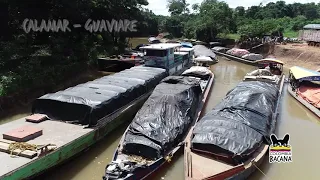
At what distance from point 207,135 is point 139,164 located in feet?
7.17

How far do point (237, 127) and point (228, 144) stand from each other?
0.95 meters

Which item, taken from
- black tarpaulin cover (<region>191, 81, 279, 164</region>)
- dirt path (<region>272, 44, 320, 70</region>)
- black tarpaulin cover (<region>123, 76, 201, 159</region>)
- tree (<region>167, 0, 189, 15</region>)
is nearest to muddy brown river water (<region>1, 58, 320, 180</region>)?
black tarpaulin cover (<region>123, 76, 201, 159</region>)

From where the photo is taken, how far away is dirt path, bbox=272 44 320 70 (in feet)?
81.2

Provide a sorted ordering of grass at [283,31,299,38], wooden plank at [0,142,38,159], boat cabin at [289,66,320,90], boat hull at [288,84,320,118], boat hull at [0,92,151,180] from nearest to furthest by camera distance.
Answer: boat hull at [0,92,151,180], wooden plank at [0,142,38,159], boat hull at [288,84,320,118], boat cabin at [289,66,320,90], grass at [283,31,299,38]

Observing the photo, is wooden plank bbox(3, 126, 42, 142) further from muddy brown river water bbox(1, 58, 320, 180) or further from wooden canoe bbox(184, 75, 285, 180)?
wooden canoe bbox(184, 75, 285, 180)

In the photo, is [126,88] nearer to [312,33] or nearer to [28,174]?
[28,174]

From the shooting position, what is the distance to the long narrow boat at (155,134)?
25.1 feet

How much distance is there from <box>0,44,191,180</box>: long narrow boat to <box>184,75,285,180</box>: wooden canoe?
11.2 ft

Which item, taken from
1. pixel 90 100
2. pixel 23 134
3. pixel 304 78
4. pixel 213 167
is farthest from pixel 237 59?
pixel 23 134

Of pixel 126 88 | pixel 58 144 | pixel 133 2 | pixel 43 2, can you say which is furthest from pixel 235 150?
pixel 133 2

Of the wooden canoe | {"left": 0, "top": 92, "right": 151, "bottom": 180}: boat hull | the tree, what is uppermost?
the tree

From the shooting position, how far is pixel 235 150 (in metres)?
7.98

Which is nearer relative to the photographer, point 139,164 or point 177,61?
point 139,164

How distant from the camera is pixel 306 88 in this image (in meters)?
16.7
